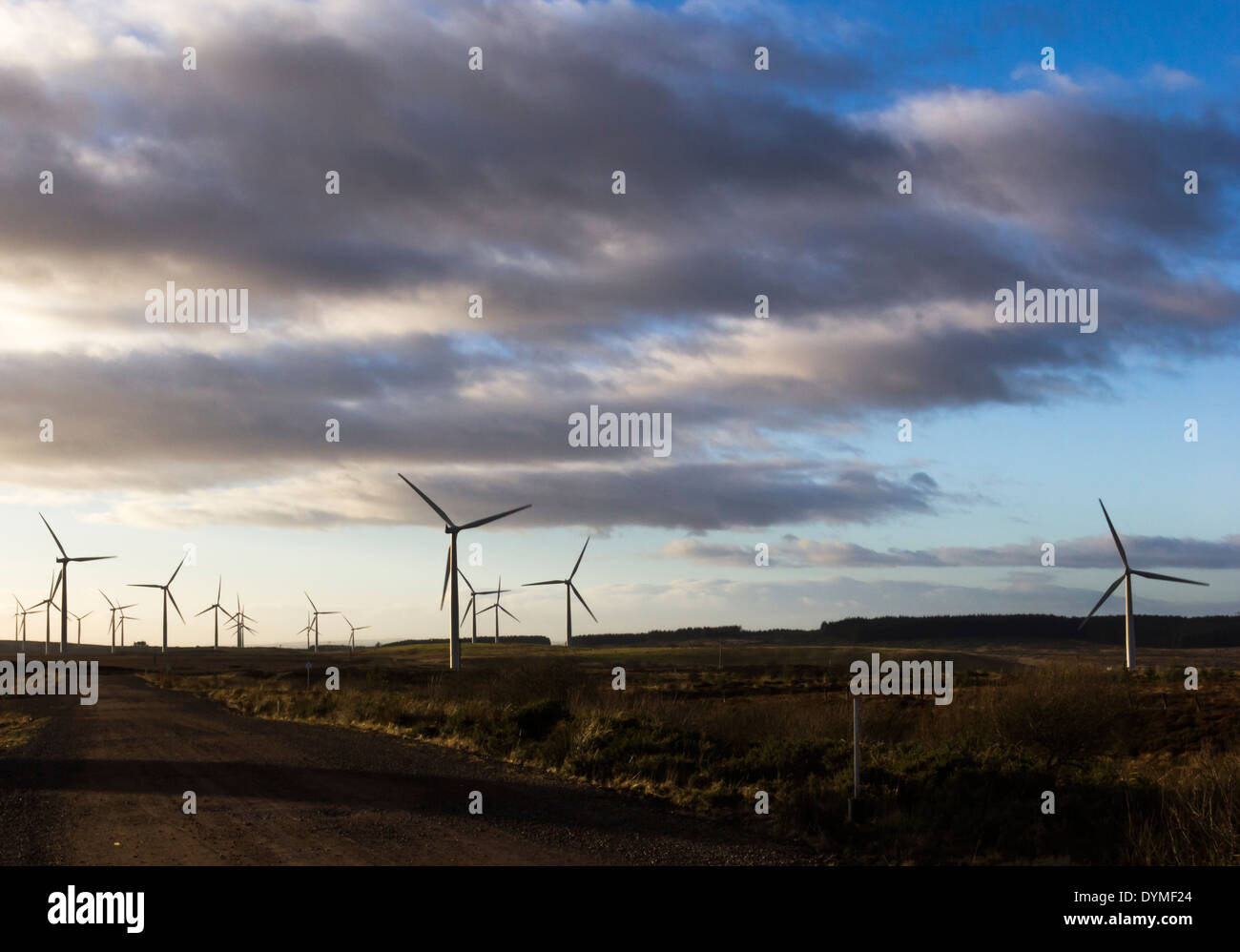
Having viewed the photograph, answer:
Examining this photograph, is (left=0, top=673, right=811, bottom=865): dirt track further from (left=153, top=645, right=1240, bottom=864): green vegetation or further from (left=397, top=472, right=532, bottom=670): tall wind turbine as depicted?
(left=397, top=472, right=532, bottom=670): tall wind turbine

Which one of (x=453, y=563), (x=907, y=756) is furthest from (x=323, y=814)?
(x=453, y=563)

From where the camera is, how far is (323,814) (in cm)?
1656

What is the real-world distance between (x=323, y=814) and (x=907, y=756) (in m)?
10.9

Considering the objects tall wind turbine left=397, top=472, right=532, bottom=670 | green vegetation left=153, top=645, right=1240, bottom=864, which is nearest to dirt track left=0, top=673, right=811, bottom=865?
green vegetation left=153, top=645, right=1240, bottom=864

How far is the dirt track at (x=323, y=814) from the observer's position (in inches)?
535

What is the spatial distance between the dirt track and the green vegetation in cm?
144

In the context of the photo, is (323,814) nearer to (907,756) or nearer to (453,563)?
(907,756)

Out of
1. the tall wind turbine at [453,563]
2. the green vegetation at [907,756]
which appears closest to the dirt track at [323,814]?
the green vegetation at [907,756]

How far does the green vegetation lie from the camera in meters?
15.0

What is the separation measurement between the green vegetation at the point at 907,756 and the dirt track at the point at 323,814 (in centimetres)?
144

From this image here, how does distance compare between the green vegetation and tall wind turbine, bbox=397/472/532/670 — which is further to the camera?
tall wind turbine, bbox=397/472/532/670
